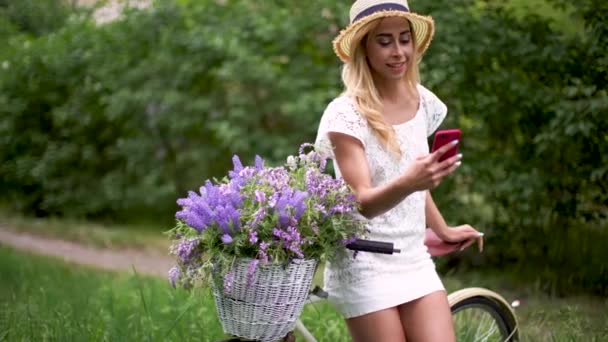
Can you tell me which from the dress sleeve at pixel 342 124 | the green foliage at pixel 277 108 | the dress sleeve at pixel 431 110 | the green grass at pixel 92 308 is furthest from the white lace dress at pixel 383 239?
the green foliage at pixel 277 108

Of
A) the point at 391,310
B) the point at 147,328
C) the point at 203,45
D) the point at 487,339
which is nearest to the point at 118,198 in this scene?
the point at 203,45

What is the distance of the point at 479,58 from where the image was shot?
749 centimetres

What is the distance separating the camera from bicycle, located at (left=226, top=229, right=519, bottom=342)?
12.1ft

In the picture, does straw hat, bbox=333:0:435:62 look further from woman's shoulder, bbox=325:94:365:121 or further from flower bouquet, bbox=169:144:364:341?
flower bouquet, bbox=169:144:364:341

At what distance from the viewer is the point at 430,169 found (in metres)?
2.88

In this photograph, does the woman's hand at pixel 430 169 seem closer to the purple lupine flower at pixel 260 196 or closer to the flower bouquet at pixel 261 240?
the flower bouquet at pixel 261 240

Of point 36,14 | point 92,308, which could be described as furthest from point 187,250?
point 36,14

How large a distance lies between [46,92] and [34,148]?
0.62 meters

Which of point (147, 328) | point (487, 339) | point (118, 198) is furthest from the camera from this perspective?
point (118, 198)

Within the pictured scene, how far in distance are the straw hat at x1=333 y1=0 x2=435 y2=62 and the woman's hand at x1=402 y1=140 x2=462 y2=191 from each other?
65 cm

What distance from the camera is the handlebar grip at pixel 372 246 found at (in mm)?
3051

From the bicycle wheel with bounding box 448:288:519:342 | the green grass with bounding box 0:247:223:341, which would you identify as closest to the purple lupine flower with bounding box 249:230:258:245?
the green grass with bounding box 0:247:223:341

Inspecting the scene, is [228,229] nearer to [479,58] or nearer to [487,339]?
[487,339]

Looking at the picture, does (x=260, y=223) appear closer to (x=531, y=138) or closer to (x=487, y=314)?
(x=487, y=314)
